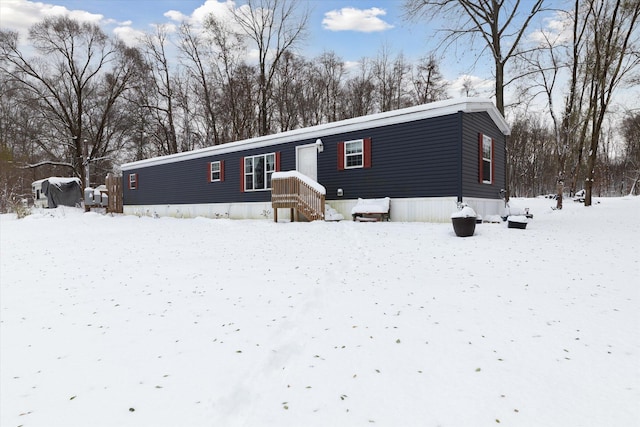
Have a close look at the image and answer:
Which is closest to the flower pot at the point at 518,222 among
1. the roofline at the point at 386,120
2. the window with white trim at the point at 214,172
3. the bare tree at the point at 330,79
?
the roofline at the point at 386,120

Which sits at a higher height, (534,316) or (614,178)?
(614,178)

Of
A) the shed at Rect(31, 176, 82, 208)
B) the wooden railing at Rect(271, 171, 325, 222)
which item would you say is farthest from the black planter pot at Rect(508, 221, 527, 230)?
the shed at Rect(31, 176, 82, 208)

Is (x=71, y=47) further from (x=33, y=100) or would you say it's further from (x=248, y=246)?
(x=248, y=246)

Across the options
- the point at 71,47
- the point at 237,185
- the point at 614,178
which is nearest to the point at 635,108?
the point at 237,185

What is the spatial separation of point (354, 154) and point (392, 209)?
94.5 inches

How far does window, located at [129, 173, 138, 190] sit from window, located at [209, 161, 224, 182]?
23.5 ft

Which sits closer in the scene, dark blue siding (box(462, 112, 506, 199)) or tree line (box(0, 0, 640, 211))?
dark blue siding (box(462, 112, 506, 199))

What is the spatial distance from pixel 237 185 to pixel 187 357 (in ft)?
41.5

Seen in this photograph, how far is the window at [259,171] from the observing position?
13688 millimetres

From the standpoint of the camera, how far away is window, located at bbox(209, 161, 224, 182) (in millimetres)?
15195

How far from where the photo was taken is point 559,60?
1839cm

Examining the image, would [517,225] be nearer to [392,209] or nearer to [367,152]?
[392,209]

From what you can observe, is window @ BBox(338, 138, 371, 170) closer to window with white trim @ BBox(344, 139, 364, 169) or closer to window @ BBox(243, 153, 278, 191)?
window with white trim @ BBox(344, 139, 364, 169)

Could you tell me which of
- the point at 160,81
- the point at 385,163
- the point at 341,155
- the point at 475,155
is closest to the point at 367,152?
the point at 385,163
